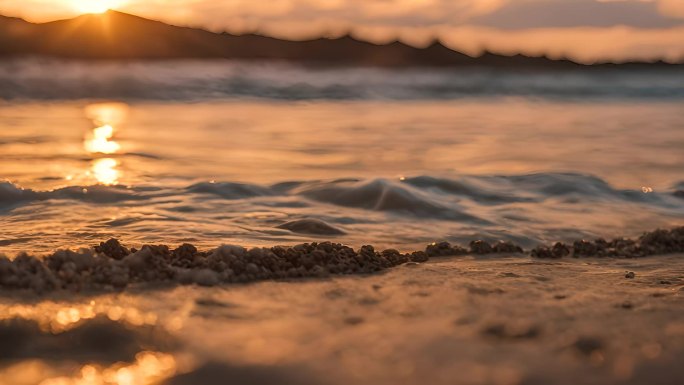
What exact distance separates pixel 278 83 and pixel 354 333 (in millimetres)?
13868

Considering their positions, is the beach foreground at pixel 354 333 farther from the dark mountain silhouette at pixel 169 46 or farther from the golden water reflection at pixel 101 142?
the dark mountain silhouette at pixel 169 46

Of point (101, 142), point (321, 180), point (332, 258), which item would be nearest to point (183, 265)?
point (332, 258)

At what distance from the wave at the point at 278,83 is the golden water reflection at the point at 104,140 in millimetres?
1742

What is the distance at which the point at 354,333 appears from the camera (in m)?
1.91

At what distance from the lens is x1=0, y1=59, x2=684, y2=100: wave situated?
13.4 metres

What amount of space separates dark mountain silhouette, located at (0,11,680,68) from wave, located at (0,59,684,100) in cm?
92

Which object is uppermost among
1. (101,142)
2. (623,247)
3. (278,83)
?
(278,83)

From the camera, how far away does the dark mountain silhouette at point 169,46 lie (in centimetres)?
1686

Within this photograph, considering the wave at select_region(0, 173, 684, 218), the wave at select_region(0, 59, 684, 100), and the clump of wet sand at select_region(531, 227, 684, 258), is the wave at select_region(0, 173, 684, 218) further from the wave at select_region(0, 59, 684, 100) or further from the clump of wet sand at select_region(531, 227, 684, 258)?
the wave at select_region(0, 59, 684, 100)

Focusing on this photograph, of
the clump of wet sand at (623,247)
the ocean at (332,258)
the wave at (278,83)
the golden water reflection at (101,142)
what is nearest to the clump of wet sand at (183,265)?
the ocean at (332,258)

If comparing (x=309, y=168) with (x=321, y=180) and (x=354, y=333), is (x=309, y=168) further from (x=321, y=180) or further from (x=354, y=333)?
(x=354, y=333)

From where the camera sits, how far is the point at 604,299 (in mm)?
2232

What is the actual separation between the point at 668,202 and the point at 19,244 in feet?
11.1

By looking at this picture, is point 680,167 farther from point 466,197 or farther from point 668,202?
point 466,197
